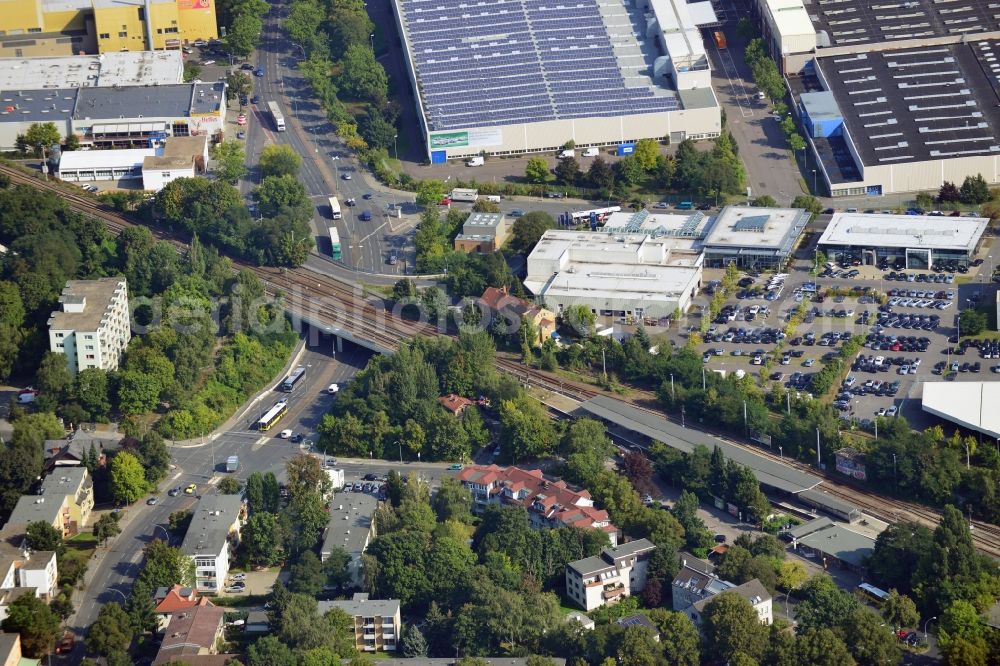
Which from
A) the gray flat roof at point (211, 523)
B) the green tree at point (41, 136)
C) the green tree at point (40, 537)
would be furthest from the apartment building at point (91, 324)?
the green tree at point (41, 136)

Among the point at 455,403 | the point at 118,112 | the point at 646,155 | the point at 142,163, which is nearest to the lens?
the point at 455,403

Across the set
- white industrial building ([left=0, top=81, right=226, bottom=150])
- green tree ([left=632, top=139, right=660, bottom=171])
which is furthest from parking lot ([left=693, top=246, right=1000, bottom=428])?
white industrial building ([left=0, top=81, right=226, bottom=150])

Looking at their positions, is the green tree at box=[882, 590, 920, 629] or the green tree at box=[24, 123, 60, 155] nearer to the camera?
the green tree at box=[882, 590, 920, 629]

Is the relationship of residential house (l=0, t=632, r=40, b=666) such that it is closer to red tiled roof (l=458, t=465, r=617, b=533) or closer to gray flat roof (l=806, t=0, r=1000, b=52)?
red tiled roof (l=458, t=465, r=617, b=533)

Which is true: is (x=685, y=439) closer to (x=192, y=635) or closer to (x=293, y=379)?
(x=293, y=379)

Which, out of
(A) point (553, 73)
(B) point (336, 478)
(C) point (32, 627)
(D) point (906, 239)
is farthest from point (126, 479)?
(A) point (553, 73)

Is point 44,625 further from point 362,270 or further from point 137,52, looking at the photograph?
point 137,52
